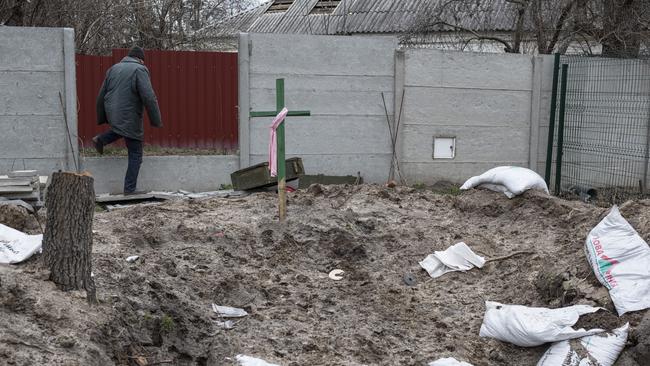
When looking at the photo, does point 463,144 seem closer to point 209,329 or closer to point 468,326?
point 468,326

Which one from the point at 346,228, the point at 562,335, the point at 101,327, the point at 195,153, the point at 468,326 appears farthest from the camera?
the point at 195,153

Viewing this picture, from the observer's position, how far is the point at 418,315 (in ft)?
16.6

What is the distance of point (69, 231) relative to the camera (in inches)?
154

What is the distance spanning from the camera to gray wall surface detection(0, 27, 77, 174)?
8727 millimetres

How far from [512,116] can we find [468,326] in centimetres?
648

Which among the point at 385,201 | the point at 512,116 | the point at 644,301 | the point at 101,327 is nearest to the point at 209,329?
the point at 101,327

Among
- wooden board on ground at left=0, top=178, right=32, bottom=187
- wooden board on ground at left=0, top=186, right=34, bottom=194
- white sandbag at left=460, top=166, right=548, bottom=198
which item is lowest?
wooden board on ground at left=0, top=186, right=34, bottom=194

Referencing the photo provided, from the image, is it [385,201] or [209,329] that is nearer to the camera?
[209,329]

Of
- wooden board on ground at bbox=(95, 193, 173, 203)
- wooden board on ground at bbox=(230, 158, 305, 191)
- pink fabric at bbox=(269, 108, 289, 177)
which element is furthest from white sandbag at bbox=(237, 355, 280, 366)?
wooden board on ground at bbox=(95, 193, 173, 203)

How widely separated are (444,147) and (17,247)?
708 centimetres

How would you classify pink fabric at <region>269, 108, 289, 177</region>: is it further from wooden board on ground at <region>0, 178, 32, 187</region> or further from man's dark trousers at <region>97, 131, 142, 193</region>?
man's dark trousers at <region>97, 131, 142, 193</region>

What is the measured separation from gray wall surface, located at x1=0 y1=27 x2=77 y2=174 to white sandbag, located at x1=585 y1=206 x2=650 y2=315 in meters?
6.34

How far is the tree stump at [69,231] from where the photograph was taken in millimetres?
3898

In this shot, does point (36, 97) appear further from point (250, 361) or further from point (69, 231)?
point (250, 361)
